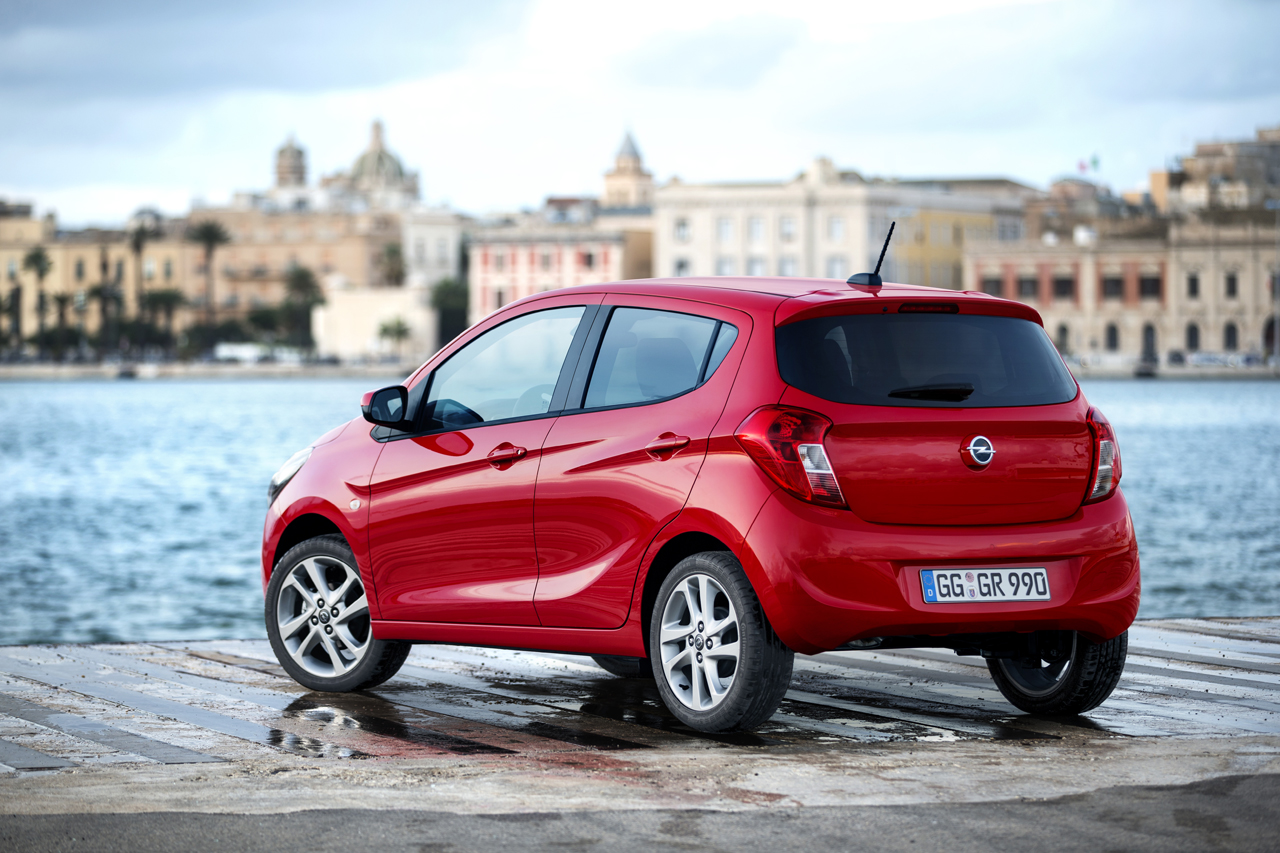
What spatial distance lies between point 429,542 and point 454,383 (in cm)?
61

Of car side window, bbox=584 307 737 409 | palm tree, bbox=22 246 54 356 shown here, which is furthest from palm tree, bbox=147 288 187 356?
car side window, bbox=584 307 737 409

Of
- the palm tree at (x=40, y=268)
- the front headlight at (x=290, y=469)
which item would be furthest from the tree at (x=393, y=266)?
the front headlight at (x=290, y=469)

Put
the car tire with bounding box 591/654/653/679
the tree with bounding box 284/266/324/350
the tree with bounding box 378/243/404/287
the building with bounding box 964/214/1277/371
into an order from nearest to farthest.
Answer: the car tire with bounding box 591/654/653/679 < the building with bounding box 964/214/1277/371 < the tree with bounding box 284/266/324/350 < the tree with bounding box 378/243/404/287

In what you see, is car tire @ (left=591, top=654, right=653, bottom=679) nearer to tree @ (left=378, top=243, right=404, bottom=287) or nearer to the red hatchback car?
the red hatchback car

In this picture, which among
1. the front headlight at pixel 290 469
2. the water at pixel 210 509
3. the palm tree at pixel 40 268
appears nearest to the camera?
the front headlight at pixel 290 469

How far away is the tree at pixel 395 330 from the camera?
152m

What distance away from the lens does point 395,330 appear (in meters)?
152

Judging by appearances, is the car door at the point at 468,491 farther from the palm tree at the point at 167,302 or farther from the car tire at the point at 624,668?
the palm tree at the point at 167,302

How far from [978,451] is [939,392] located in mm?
236

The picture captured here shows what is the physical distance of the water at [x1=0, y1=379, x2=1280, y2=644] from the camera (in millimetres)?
30516

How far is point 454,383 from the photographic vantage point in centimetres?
711

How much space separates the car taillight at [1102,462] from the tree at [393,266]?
Answer: 161753 millimetres

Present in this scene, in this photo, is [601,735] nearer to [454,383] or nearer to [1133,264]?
[454,383]

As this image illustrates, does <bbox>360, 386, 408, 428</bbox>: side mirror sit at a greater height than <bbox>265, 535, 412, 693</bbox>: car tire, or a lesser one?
greater
